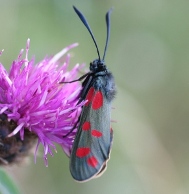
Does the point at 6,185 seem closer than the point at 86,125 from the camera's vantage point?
No

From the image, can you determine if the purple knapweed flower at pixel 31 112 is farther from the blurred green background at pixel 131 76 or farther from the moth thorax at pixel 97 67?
the blurred green background at pixel 131 76

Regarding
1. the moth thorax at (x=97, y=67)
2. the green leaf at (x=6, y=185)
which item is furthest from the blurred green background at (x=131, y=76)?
the moth thorax at (x=97, y=67)

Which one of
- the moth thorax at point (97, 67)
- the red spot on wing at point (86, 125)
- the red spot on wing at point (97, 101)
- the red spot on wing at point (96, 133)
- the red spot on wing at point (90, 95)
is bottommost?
the red spot on wing at point (96, 133)

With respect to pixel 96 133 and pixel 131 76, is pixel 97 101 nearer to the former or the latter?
pixel 96 133

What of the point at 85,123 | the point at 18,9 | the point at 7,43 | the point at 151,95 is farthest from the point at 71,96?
the point at 151,95

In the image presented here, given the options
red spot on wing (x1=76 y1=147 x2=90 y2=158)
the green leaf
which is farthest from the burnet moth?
the green leaf

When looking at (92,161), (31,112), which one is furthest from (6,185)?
(92,161)

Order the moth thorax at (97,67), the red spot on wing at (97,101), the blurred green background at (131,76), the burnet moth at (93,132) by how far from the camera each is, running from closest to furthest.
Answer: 1. the burnet moth at (93,132)
2. the red spot on wing at (97,101)
3. the moth thorax at (97,67)
4. the blurred green background at (131,76)
